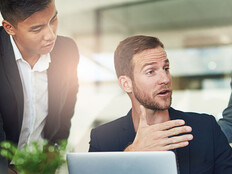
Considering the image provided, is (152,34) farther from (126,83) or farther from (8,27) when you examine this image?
(8,27)

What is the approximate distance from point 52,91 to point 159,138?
1.05 metres

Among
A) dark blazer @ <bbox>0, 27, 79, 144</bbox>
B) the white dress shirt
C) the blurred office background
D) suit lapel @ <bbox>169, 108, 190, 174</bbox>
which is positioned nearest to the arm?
the blurred office background

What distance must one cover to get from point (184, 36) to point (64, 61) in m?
1.18

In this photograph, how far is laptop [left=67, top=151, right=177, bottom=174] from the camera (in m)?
1.38

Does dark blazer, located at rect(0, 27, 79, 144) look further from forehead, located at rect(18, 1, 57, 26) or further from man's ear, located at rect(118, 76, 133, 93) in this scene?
man's ear, located at rect(118, 76, 133, 93)

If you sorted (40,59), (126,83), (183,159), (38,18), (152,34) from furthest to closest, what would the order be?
(152,34) → (40,59) → (38,18) → (126,83) → (183,159)

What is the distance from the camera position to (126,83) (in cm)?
253

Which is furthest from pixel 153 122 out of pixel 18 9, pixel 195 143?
pixel 18 9

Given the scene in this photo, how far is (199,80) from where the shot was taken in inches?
127

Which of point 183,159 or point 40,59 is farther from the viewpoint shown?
point 40,59

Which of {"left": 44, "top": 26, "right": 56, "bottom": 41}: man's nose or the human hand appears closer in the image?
the human hand

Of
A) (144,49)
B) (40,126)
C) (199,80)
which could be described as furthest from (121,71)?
(199,80)

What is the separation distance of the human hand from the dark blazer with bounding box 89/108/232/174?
0.17 meters

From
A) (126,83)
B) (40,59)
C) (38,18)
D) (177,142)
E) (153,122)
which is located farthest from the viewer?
(40,59)
